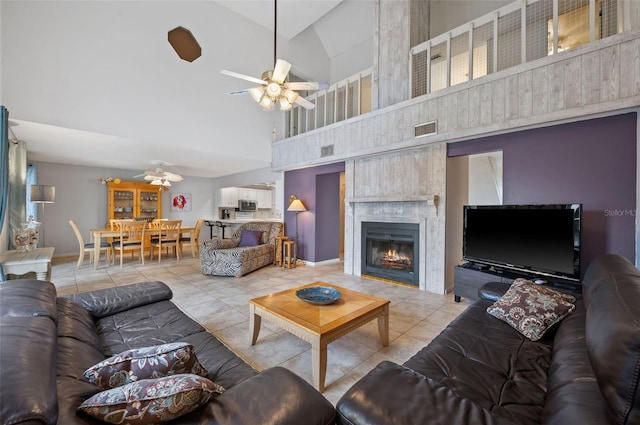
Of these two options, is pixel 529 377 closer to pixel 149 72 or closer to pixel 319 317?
pixel 319 317

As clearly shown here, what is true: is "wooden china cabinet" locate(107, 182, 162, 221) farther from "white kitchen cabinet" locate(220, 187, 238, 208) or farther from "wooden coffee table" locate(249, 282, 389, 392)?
"wooden coffee table" locate(249, 282, 389, 392)

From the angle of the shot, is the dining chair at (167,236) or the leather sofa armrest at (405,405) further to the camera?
the dining chair at (167,236)

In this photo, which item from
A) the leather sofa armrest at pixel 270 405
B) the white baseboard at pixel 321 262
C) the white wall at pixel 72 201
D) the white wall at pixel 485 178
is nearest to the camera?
the leather sofa armrest at pixel 270 405

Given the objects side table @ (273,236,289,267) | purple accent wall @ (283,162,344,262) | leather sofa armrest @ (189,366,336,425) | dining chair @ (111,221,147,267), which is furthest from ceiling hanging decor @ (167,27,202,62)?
leather sofa armrest @ (189,366,336,425)

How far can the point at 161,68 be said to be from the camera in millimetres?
4477

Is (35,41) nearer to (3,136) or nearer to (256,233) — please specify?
(3,136)

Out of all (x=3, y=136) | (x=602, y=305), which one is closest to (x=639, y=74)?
(x=602, y=305)

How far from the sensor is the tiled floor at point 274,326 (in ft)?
7.09

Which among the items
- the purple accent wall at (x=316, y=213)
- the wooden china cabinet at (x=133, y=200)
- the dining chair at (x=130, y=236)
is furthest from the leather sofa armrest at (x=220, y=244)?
the wooden china cabinet at (x=133, y=200)

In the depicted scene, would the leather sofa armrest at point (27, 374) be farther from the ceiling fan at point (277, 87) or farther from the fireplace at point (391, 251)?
the fireplace at point (391, 251)

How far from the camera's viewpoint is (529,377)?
1.36 meters

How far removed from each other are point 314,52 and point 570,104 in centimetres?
548

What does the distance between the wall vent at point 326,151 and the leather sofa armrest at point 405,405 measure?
435cm

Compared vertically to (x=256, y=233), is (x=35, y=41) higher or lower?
higher
